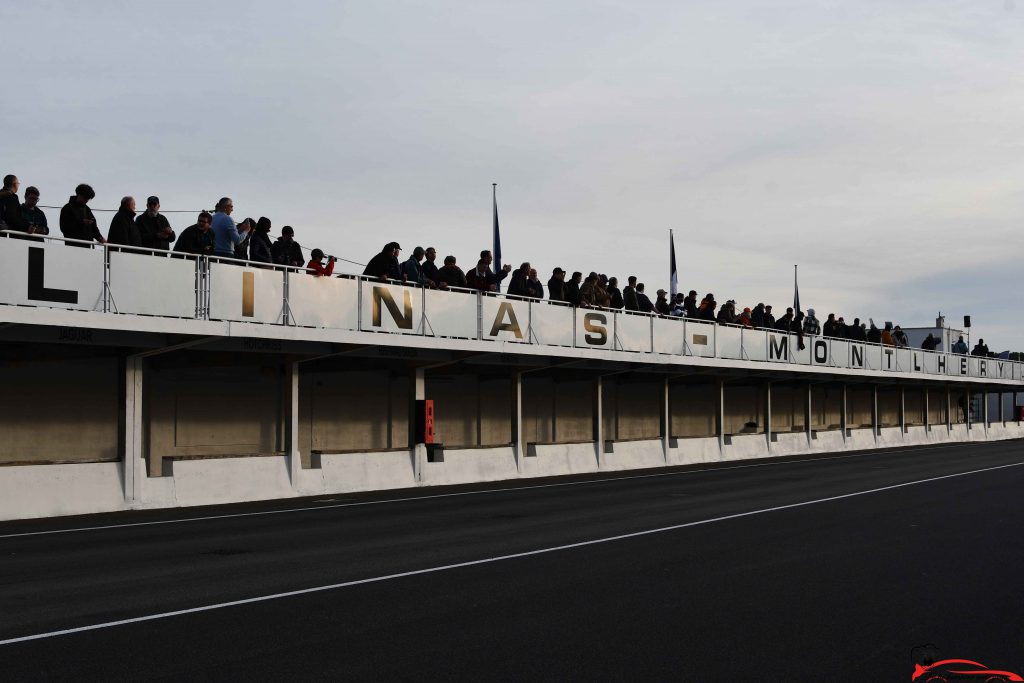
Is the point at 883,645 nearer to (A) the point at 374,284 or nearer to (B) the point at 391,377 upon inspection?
(A) the point at 374,284

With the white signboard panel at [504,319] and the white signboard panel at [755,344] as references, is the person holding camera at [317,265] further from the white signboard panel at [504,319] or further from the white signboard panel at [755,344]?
the white signboard panel at [755,344]

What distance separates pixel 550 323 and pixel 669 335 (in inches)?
229

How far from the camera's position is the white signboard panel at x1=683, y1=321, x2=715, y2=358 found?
32969mm

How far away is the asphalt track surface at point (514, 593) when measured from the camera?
6.69m

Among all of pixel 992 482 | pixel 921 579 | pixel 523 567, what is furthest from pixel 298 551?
pixel 992 482

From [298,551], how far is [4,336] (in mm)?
7796

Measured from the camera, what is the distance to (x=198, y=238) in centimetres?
1872

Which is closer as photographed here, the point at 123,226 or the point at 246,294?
the point at 123,226

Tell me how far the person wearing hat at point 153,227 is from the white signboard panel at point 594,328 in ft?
41.1

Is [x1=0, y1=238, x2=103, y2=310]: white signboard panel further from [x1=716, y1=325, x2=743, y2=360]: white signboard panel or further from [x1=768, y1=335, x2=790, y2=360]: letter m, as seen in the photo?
[x1=768, y1=335, x2=790, y2=360]: letter m

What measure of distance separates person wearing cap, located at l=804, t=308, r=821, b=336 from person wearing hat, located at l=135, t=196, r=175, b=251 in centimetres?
2862

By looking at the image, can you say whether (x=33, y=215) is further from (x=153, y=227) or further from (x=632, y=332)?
(x=632, y=332)

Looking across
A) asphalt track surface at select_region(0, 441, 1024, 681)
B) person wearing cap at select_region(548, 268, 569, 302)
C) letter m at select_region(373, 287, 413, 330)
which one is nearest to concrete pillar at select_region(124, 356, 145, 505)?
asphalt track surface at select_region(0, 441, 1024, 681)

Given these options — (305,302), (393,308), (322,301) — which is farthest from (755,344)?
(305,302)
